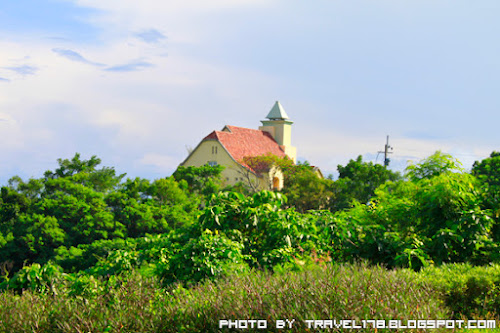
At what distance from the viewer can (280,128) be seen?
48.0m

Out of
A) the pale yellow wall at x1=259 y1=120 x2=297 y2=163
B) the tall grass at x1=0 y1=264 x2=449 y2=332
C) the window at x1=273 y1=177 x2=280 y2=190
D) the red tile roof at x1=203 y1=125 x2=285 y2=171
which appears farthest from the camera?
the pale yellow wall at x1=259 y1=120 x2=297 y2=163

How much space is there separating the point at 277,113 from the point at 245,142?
21.8ft

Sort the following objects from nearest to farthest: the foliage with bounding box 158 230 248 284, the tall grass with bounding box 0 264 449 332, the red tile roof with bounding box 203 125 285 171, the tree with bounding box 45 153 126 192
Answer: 1. the tall grass with bounding box 0 264 449 332
2. the foliage with bounding box 158 230 248 284
3. the tree with bounding box 45 153 126 192
4. the red tile roof with bounding box 203 125 285 171

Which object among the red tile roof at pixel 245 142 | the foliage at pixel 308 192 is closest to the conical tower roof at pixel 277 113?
the red tile roof at pixel 245 142

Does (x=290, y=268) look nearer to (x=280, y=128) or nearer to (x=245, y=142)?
(x=245, y=142)

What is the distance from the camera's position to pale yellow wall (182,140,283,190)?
131ft

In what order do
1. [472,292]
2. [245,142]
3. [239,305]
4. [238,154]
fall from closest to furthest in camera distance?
[239,305] → [472,292] → [238,154] → [245,142]

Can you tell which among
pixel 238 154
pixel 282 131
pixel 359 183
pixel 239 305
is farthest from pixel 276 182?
pixel 239 305

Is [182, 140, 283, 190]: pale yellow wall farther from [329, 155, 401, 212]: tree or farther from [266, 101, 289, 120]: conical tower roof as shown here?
[266, 101, 289, 120]: conical tower roof

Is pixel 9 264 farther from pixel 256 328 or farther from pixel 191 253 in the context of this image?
pixel 256 328

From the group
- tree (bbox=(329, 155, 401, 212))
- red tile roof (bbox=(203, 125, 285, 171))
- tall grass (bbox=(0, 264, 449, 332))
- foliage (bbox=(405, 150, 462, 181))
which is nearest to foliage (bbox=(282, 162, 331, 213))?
tree (bbox=(329, 155, 401, 212))

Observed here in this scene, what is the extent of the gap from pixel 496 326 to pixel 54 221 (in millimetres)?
25078

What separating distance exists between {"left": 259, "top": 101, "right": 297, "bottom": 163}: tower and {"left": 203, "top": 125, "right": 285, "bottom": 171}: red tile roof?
24.1 inches

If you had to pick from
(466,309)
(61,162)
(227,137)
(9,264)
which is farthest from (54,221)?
(466,309)
